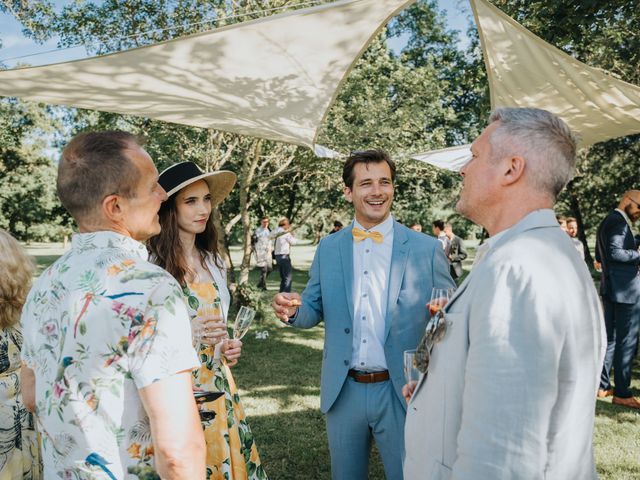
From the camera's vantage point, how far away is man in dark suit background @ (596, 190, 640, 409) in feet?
19.5

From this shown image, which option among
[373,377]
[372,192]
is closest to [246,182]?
[372,192]

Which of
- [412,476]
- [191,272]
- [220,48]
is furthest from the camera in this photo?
[220,48]

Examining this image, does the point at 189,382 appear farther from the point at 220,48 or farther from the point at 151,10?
the point at 151,10

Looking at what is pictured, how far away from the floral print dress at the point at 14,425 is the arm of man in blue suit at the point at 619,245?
6.09m

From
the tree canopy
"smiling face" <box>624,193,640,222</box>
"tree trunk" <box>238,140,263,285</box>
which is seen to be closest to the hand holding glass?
the tree canopy

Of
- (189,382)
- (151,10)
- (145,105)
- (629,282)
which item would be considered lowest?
(629,282)

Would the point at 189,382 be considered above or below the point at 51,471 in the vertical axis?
above

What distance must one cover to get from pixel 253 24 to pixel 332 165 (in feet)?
30.1

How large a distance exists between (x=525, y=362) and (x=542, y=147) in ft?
2.18

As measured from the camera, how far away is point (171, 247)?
2.91 metres

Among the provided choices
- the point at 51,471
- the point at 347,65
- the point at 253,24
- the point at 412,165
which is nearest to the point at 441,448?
the point at 51,471

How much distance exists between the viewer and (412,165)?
13328 millimetres

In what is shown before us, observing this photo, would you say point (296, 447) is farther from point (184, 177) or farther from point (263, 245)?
point (263, 245)

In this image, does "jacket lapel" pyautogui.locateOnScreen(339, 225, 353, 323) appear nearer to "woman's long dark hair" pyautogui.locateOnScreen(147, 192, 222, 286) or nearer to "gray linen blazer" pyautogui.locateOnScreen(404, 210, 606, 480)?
"woman's long dark hair" pyautogui.locateOnScreen(147, 192, 222, 286)
